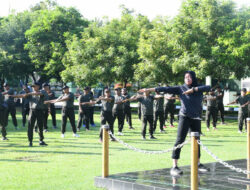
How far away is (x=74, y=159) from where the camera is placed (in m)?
10.8

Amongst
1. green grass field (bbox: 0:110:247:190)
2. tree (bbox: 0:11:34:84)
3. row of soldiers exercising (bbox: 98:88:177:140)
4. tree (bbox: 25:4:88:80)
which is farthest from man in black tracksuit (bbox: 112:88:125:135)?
tree (bbox: 0:11:34:84)

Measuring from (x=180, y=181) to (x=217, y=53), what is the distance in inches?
652

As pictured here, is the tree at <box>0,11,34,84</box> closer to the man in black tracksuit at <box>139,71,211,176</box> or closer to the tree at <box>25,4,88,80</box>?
the tree at <box>25,4,88,80</box>

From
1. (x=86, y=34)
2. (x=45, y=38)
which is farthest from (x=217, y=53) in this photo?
(x=45, y=38)

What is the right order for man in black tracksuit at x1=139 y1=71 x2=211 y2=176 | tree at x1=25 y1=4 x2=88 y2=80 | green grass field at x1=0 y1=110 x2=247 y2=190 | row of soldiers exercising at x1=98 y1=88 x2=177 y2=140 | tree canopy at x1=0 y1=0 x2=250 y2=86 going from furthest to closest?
1. tree at x1=25 y1=4 x2=88 y2=80
2. tree canopy at x1=0 y1=0 x2=250 y2=86
3. row of soldiers exercising at x1=98 y1=88 x2=177 y2=140
4. man in black tracksuit at x1=139 y1=71 x2=211 y2=176
5. green grass field at x1=0 y1=110 x2=247 y2=190

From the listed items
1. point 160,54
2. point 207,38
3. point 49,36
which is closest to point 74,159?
point 207,38

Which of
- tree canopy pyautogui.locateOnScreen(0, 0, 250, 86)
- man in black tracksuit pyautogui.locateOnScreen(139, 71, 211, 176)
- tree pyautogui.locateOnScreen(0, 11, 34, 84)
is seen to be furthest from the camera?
tree pyautogui.locateOnScreen(0, 11, 34, 84)

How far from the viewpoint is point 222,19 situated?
23.7 m

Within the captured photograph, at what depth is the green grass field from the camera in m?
7.98

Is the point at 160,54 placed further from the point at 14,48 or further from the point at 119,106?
the point at 14,48

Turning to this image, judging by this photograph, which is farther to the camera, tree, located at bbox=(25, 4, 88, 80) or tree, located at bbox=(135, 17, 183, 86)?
tree, located at bbox=(25, 4, 88, 80)

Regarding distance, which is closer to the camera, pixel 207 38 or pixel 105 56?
pixel 207 38

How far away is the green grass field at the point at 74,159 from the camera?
7.98m

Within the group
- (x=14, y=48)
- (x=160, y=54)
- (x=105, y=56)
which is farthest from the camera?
(x=14, y=48)
